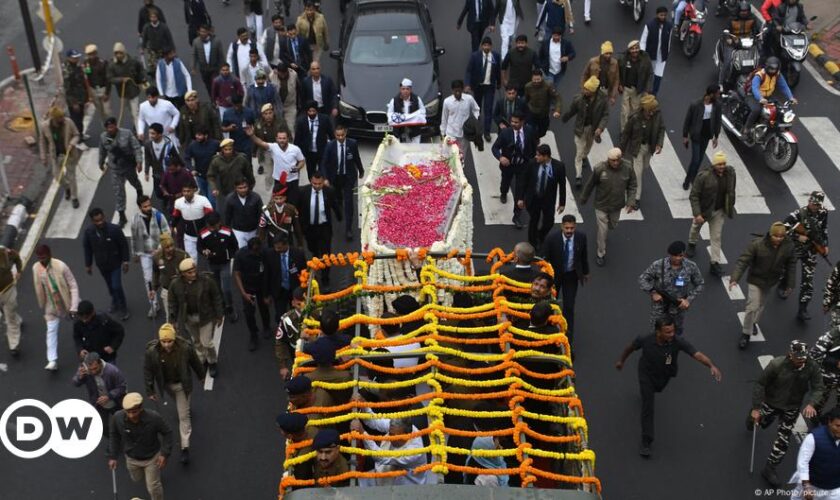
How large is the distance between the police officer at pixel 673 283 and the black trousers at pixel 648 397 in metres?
1.18

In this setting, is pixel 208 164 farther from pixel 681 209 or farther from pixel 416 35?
pixel 681 209

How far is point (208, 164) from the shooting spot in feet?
52.1

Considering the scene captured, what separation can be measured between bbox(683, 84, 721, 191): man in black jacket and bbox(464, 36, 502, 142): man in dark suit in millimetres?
3436

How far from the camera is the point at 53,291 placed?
13.4 metres

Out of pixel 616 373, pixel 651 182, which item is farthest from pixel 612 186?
pixel 651 182

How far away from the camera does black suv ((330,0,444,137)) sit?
18000mm

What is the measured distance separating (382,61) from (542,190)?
5109 millimetres


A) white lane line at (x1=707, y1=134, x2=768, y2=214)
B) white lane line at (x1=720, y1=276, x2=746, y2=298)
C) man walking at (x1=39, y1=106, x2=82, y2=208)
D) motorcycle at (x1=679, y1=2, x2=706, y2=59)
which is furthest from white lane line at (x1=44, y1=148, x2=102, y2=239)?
motorcycle at (x1=679, y1=2, x2=706, y2=59)

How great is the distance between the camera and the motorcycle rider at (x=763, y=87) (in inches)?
702

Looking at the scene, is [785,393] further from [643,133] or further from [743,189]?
[743,189]

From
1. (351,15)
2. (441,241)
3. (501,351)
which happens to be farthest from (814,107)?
(501,351)

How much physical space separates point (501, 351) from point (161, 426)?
353 cm

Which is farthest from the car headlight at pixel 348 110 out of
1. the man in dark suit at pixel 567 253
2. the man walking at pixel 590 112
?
the man in dark suit at pixel 567 253

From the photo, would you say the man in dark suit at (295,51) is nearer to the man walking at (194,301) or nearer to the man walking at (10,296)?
the man walking at (10,296)
